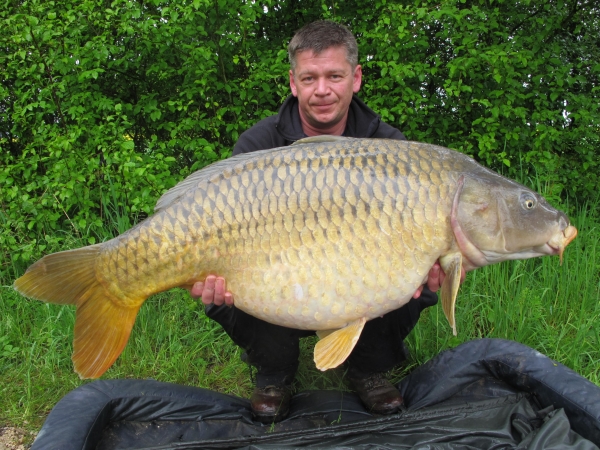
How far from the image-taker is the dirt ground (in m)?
1.77

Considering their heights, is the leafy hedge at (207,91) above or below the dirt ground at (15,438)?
above

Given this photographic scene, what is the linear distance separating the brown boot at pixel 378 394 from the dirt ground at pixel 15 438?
1.09 m

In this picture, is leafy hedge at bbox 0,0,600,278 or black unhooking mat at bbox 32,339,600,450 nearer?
black unhooking mat at bbox 32,339,600,450

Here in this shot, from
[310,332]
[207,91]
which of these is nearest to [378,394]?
[310,332]

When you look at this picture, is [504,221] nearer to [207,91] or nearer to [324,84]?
[324,84]

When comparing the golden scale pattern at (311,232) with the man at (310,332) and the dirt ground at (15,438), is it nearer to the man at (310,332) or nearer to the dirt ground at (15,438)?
the man at (310,332)

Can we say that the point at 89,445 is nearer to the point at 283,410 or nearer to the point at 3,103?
the point at 283,410

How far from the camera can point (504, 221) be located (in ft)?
4.77

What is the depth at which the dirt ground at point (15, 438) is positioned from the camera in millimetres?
1773

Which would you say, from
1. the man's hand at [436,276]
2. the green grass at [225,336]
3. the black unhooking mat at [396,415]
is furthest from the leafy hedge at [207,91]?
the man's hand at [436,276]

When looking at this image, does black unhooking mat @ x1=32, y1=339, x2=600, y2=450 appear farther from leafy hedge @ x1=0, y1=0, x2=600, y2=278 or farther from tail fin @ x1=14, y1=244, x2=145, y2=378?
leafy hedge @ x1=0, y1=0, x2=600, y2=278

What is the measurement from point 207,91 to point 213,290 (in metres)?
1.84

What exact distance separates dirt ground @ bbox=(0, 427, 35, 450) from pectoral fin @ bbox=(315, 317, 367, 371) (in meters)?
1.03

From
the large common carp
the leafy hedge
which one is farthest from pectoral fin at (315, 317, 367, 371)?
the leafy hedge
